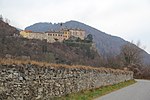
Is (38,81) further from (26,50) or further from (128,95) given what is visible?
(26,50)

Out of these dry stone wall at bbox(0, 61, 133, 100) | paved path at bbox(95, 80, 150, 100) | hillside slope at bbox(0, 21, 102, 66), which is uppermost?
hillside slope at bbox(0, 21, 102, 66)

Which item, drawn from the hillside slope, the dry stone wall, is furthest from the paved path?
the hillside slope

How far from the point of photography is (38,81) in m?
13.7

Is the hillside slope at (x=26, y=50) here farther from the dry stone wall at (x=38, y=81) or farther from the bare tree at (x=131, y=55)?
the bare tree at (x=131, y=55)

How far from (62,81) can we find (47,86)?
2349mm

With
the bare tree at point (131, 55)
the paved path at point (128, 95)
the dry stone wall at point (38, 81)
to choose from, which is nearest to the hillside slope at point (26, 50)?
the dry stone wall at point (38, 81)

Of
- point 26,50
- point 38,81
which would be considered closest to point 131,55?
point 26,50

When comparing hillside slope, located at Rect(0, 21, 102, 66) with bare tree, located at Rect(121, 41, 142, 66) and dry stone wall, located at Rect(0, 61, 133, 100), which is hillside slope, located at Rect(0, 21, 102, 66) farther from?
bare tree, located at Rect(121, 41, 142, 66)

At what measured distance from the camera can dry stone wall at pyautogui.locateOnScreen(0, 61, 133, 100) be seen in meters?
11.1

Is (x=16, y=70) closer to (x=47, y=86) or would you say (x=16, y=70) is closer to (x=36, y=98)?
(x=36, y=98)

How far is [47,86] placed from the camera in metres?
14.7

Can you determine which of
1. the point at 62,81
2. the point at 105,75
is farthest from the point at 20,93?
the point at 105,75

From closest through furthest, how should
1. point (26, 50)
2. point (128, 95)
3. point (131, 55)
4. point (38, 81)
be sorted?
point (38, 81) < point (128, 95) < point (26, 50) < point (131, 55)

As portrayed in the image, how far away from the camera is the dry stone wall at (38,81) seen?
1112 centimetres
